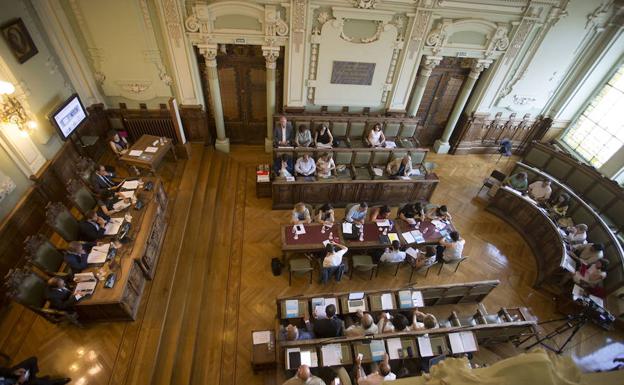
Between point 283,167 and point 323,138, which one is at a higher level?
point 323,138

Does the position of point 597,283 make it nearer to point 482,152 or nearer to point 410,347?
point 410,347

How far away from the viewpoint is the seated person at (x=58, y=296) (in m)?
4.58

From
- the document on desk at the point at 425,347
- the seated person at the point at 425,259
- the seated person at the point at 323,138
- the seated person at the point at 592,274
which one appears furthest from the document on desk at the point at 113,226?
the seated person at the point at 592,274

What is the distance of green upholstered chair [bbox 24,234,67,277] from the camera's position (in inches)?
189

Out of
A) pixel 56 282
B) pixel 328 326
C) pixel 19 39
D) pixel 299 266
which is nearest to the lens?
pixel 56 282

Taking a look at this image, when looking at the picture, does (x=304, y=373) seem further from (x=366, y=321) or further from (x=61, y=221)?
(x=61, y=221)

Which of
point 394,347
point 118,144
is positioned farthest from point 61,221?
point 394,347

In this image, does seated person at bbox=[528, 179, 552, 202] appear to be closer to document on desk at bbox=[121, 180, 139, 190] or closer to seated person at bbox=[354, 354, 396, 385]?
seated person at bbox=[354, 354, 396, 385]

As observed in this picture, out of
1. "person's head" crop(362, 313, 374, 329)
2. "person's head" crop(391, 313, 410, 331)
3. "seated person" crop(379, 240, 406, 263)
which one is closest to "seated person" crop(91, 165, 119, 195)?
"person's head" crop(362, 313, 374, 329)

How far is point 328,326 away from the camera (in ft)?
15.9

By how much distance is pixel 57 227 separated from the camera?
5.34 metres

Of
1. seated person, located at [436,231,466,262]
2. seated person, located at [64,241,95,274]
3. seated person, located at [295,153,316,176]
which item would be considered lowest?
seated person, located at [64,241,95,274]

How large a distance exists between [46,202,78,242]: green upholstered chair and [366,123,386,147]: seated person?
6.64 metres

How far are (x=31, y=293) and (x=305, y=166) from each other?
5256 mm
